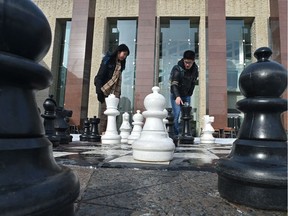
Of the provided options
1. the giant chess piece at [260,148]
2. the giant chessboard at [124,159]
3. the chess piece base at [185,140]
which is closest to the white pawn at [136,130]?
the chess piece base at [185,140]

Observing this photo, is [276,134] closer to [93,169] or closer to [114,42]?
[93,169]

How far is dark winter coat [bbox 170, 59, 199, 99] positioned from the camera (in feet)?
12.2

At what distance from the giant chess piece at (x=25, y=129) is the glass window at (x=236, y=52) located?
38.6ft

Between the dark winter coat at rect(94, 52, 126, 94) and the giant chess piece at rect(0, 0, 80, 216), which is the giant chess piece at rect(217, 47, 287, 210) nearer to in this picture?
the giant chess piece at rect(0, 0, 80, 216)

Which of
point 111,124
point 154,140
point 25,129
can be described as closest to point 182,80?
point 111,124

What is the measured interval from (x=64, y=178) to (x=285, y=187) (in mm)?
578

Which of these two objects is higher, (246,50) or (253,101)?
(246,50)

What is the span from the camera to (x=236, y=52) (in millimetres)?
12250

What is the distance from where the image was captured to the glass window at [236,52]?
1166cm

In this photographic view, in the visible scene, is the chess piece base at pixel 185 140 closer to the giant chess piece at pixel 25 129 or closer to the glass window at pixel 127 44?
the giant chess piece at pixel 25 129

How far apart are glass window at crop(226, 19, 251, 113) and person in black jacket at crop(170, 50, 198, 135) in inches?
324

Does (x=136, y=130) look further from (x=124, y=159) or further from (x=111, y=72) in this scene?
(x=124, y=159)

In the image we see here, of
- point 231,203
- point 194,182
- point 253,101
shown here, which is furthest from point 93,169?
point 253,101

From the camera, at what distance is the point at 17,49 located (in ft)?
1.44
